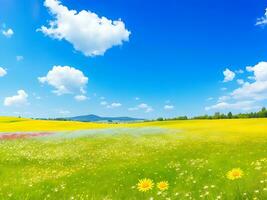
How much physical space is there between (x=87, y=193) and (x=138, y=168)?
5284mm

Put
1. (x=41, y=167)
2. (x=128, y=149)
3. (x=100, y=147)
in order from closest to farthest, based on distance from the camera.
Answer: (x=41, y=167) → (x=128, y=149) → (x=100, y=147)

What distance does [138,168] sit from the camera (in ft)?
69.8

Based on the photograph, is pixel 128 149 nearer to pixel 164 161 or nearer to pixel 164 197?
pixel 164 161

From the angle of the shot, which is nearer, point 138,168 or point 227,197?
point 227,197

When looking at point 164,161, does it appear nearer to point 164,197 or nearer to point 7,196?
point 164,197

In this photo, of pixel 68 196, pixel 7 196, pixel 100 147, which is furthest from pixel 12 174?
pixel 100 147

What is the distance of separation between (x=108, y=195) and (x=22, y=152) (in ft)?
59.4

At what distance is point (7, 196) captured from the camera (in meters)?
17.5

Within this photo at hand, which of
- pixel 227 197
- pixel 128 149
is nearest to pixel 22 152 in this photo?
pixel 128 149

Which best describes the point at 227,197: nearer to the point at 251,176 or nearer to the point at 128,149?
the point at 251,176

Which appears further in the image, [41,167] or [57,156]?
[57,156]

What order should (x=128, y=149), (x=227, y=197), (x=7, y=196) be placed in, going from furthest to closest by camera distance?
(x=128, y=149) < (x=7, y=196) < (x=227, y=197)

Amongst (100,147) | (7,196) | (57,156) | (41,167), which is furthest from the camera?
(100,147)

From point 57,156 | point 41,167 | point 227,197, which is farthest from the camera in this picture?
point 57,156
